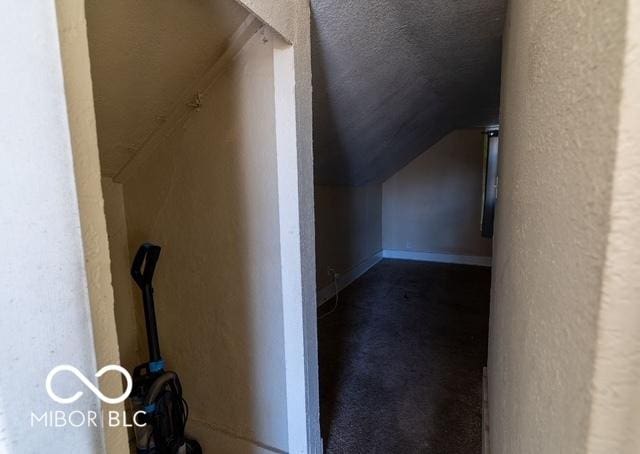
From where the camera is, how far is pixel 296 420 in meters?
1.30

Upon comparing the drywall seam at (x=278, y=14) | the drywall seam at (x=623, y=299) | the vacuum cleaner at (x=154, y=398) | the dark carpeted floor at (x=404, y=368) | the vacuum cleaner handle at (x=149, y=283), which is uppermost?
the drywall seam at (x=278, y=14)

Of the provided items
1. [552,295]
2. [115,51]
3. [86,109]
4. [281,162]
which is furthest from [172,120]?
[552,295]

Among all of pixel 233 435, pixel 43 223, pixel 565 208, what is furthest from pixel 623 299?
pixel 233 435

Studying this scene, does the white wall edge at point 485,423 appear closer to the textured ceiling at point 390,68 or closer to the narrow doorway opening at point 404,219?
the narrow doorway opening at point 404,219

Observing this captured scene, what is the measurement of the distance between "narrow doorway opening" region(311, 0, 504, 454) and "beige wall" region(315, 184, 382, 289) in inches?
0.9

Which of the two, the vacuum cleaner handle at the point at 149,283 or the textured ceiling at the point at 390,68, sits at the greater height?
the textured ceiling at the point at 390,68

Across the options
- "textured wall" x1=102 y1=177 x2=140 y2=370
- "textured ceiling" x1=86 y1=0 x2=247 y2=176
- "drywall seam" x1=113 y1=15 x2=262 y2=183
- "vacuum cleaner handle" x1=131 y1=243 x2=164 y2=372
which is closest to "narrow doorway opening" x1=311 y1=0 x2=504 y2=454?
"drywall seam" x1=113 y1=15 x2=262 y2=183

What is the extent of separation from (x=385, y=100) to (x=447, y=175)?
286 cm

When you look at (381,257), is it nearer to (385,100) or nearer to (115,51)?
(385,100)

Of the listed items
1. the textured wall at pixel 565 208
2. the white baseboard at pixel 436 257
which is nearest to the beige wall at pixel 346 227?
the white baseboard at pixel 436 257

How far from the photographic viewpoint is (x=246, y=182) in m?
1.24

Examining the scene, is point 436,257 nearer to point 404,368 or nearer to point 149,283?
point 404,368

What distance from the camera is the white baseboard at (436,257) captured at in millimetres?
4559

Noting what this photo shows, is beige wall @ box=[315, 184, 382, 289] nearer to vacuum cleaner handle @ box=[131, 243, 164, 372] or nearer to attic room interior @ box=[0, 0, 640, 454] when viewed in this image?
attic room interior @ box=[0, 0, 640, 454]
